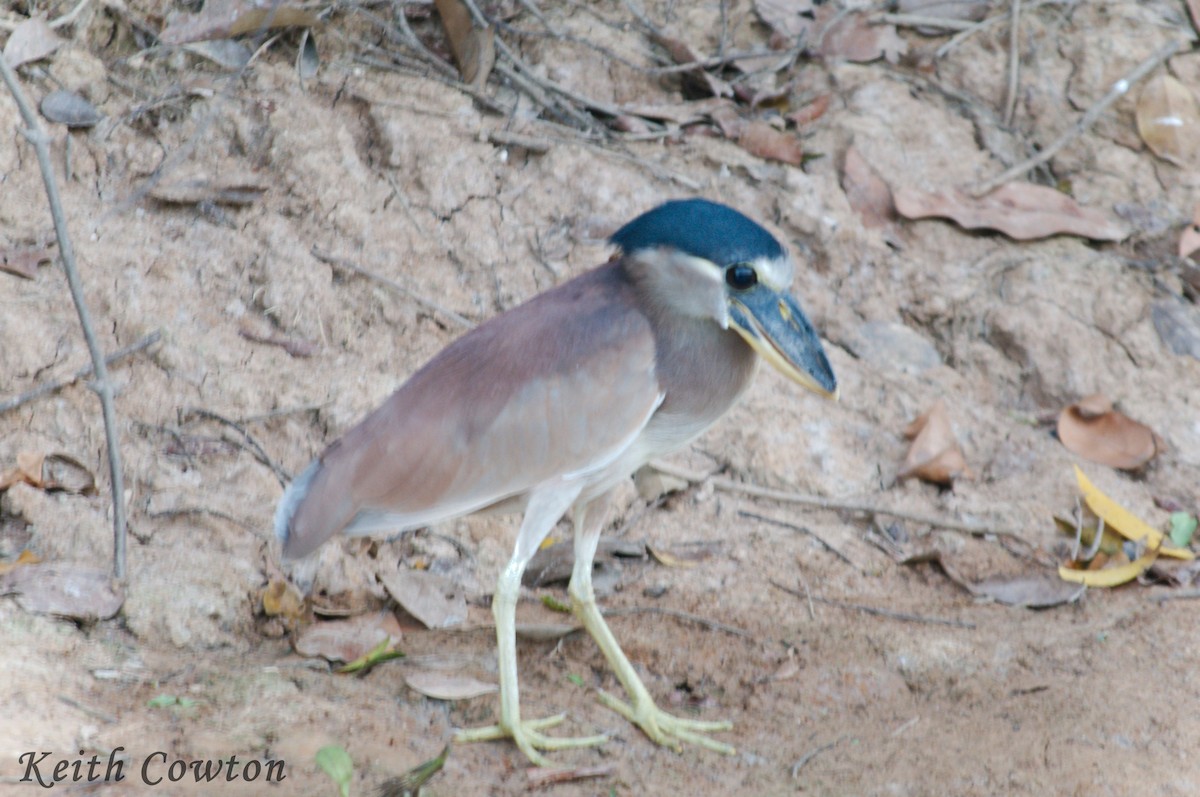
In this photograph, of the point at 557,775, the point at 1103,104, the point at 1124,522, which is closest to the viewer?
the point at 557,775

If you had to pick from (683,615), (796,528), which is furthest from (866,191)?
(683,615)

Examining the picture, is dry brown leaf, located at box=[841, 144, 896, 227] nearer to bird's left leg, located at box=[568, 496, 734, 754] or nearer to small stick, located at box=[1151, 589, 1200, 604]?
small stick, located at box=[1151, 589, 1200, 604]

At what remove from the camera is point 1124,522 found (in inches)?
178

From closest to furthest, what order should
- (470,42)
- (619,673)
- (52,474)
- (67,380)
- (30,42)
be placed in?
(619,673)
(52,474)
(67,380)
(30,42)
(470,42)

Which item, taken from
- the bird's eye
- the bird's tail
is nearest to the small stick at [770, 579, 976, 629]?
the bird's eye

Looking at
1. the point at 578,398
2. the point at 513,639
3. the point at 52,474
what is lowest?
the point at 513,639

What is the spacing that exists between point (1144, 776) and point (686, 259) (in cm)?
171

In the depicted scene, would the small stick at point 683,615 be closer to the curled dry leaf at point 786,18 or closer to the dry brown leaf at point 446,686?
the dry brown leaf at point 446,686

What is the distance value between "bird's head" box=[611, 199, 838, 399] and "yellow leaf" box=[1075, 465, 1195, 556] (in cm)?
182

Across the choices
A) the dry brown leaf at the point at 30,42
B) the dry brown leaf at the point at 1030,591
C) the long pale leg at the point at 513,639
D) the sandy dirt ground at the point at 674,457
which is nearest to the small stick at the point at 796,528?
the sandy dirt ground at the point at 674,457

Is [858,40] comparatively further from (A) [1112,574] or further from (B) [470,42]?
(A) [1112,574]

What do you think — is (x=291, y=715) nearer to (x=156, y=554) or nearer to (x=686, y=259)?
(x=156, y=554)

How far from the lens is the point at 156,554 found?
366cm

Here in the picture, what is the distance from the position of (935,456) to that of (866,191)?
59.5 inches
